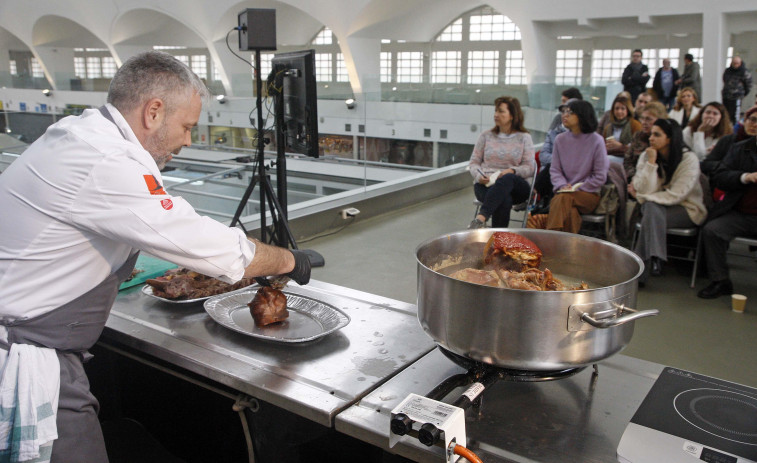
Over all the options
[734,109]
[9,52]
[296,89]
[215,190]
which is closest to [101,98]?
[215,190]

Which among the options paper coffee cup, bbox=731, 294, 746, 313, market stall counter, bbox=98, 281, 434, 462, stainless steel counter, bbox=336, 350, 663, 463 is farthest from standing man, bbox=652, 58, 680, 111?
stainless steel counter, bbox=336, 350, 663, 463

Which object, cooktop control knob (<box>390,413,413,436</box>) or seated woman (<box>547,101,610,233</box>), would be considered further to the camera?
seated woman (<box>547,101,610,233</box>)

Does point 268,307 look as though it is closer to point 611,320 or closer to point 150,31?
point 611,320

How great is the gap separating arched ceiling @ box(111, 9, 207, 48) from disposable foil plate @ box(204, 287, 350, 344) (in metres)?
21.1

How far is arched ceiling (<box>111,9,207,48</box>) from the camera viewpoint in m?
20.8

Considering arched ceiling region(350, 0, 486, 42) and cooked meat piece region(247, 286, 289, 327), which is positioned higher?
arched ceiling region(350, 0, 486, 42)

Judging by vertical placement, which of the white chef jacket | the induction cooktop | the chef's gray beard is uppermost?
the chef's gray beard

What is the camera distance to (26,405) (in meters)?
1.36

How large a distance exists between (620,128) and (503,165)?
161cm

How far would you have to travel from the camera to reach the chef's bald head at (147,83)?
A: 1.54 m

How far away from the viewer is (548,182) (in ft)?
18.1

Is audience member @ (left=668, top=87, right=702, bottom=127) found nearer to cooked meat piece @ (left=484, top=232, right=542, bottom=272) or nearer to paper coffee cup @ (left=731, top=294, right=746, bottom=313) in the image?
paper coffee cup @ (left=731, top=294, right=746, bottom=313)

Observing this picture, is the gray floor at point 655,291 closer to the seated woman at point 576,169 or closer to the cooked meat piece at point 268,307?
the seated woman at point 576,169

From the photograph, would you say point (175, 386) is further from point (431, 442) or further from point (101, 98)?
point (101, 98)
